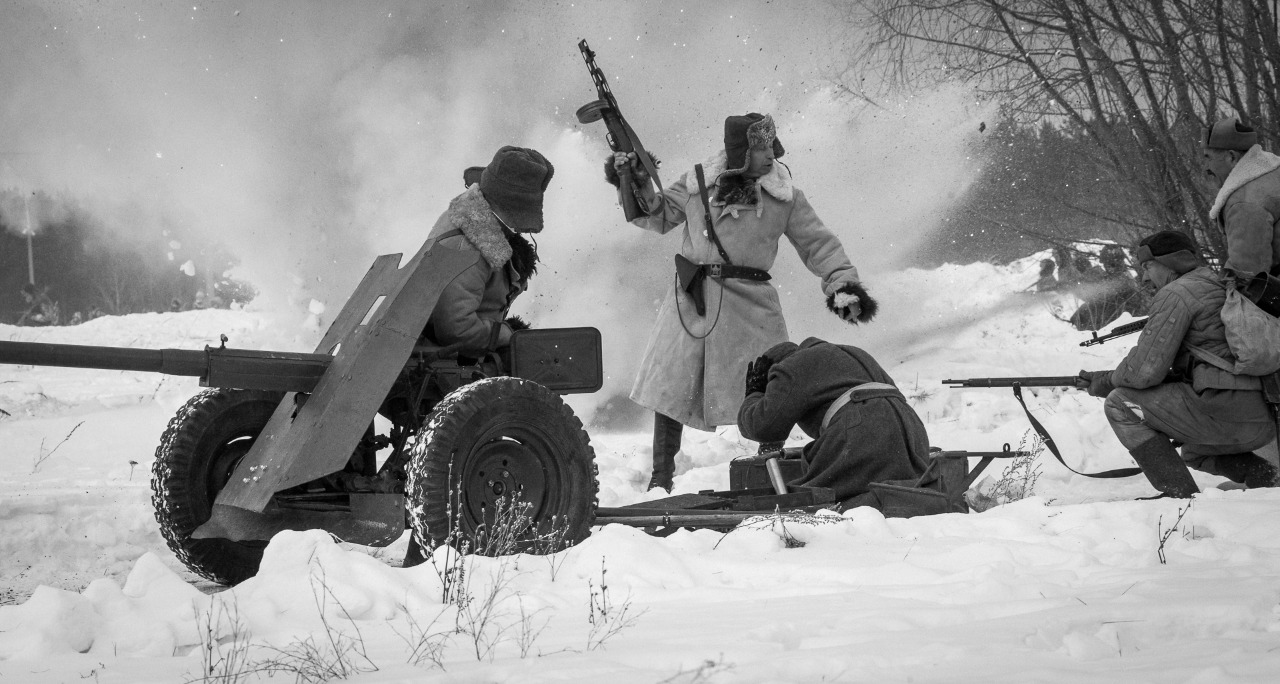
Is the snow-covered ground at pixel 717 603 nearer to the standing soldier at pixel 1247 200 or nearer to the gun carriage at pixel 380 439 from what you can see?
the gun carriage at pixel 380 439

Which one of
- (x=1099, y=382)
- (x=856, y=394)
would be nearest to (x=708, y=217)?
(x=856, y=394)

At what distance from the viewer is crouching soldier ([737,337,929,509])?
14.8ft

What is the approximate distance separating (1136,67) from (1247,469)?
3.78 metres

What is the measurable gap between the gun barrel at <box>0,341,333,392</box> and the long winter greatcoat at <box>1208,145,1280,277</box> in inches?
165

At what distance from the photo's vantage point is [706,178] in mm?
5965

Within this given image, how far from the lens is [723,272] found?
19.3 ft

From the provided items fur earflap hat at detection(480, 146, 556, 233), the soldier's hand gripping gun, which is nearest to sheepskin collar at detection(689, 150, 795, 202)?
the soldier's hand gripping gun

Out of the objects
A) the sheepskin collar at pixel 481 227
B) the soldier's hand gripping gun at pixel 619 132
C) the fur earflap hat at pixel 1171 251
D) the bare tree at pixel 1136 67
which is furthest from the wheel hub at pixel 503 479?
the bare tree at pixel 1136 67

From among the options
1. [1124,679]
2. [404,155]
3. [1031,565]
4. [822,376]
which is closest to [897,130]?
[404,155]

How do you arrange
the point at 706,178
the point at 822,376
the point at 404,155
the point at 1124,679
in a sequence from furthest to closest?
the point at 404,155 → the point at 706,178 → the point at 822,376 → the point at 1124,679

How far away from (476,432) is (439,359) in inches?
25.9

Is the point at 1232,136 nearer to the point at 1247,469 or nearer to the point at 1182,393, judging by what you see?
the point at 1182,393

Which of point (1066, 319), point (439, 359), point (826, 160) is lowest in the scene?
point (439, 359)

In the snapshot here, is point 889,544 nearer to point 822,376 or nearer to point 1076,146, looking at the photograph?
point 822,376
